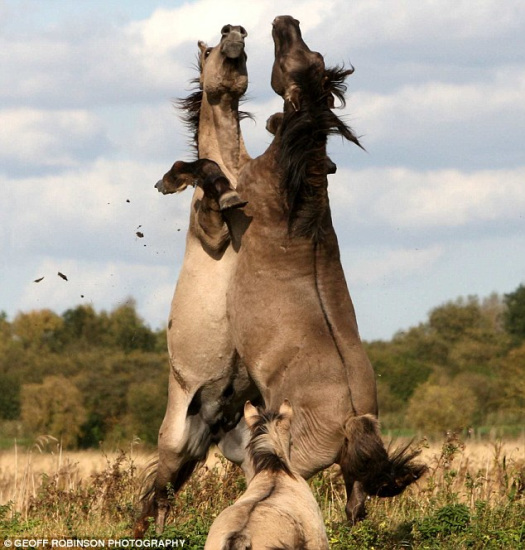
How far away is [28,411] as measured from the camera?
116 feet

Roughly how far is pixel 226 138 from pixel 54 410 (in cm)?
2948

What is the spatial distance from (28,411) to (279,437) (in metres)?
30.8

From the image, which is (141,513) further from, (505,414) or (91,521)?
(505,414)

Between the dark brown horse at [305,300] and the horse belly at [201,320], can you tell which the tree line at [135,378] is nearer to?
the horse belly at [201,320]

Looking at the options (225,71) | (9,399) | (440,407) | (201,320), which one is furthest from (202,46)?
(9,399)

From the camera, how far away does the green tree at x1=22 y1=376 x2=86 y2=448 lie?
35062 mm

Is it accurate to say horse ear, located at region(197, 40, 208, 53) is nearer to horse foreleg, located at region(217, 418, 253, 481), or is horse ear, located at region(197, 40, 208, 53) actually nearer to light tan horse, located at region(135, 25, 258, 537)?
light tan horse, located at region(135, 25, 258, 537)

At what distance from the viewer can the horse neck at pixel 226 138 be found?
7.83 metres

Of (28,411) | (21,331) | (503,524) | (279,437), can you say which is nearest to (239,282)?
(279,437)

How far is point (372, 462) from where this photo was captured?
6320 mm

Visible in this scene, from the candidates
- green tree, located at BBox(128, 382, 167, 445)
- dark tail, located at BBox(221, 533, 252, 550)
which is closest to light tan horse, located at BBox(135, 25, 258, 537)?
dark tail, located at BBox(221, 533, 252, 550)

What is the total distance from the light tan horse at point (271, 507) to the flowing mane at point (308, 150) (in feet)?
4.24

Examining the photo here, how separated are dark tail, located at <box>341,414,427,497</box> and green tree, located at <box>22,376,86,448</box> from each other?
28.6m

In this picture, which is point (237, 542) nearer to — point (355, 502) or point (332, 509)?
point (355, 502)
